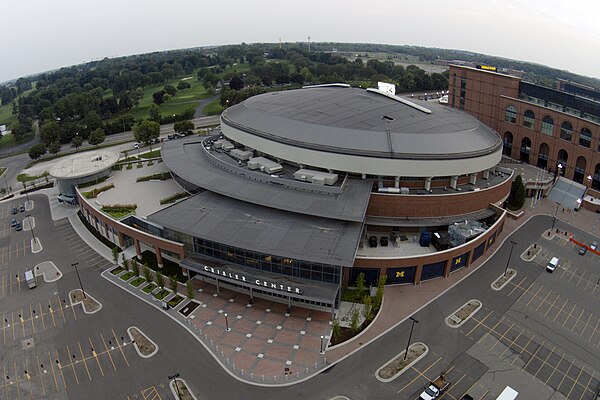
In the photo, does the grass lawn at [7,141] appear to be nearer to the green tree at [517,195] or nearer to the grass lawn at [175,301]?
the grass lawn at [175,301]

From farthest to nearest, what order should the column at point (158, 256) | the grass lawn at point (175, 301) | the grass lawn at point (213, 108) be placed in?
the grass lawn at point (213, 108)
the column at point (158, 256)
the grass lawn at point (175, 301)

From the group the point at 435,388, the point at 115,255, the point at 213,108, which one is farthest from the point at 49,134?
the point at 435,388

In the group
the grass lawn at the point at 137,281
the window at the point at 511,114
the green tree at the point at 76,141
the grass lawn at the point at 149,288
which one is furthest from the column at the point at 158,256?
the window at the point at 511,114

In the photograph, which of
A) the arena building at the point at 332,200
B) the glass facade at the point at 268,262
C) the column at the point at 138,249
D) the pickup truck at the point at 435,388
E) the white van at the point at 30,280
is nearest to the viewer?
the pickup truck at the point at 435,388

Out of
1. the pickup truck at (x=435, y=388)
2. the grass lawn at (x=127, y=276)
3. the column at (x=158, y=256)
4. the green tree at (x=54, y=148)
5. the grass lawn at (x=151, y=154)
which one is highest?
the green tree at (x=54, y=148)

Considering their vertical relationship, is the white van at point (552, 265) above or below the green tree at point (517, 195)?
below

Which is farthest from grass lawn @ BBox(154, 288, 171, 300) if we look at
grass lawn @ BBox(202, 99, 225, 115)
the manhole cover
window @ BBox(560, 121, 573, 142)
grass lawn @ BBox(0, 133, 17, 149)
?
grass lawn @ BBox(0, 133, 17, 149)

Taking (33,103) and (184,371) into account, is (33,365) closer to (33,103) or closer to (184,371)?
(184,371)
